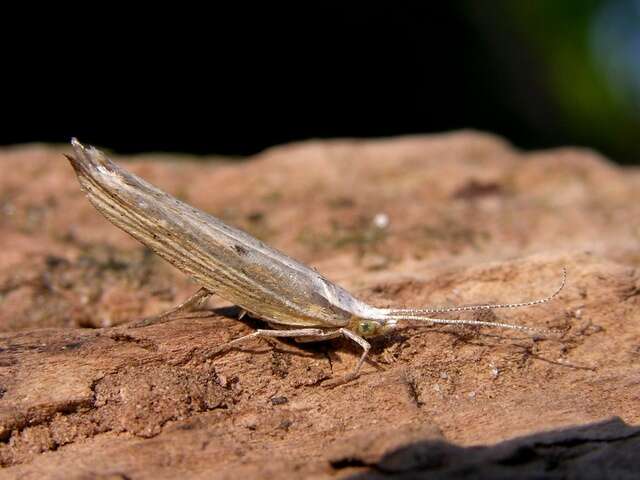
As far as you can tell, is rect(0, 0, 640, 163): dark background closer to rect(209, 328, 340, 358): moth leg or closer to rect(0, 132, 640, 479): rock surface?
rect(0, 132, 640, 479): rock surface

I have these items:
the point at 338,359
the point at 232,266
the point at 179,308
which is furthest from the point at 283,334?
the point at 179,308

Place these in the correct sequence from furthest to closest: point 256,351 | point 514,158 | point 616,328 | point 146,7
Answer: point 146,7, point 514,158, point 616,328, point 256,351

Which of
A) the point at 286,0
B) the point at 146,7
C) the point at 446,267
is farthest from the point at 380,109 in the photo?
the point at 446,267

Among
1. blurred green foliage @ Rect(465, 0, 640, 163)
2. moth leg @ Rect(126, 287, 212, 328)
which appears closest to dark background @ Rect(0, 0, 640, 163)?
blurred green foliage @ Rect(465, 0, 640, 163)

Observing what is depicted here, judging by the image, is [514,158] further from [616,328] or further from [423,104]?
[423,104]

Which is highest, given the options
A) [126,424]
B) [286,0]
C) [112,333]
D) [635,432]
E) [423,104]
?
[286,0]

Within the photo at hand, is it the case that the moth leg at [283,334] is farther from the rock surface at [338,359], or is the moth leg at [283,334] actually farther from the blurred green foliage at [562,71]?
the blurred green foliage at [562,71]

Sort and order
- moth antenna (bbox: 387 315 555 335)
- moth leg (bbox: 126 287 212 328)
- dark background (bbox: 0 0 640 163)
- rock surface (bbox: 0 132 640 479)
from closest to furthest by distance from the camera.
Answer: rock surface (bbox: 0 132 640 479) < moth antenna (bbox: 387 315 555 335) < moth leg (bbox: 126 287 212 328) < dark background (bbox: 0 0 640 163)
